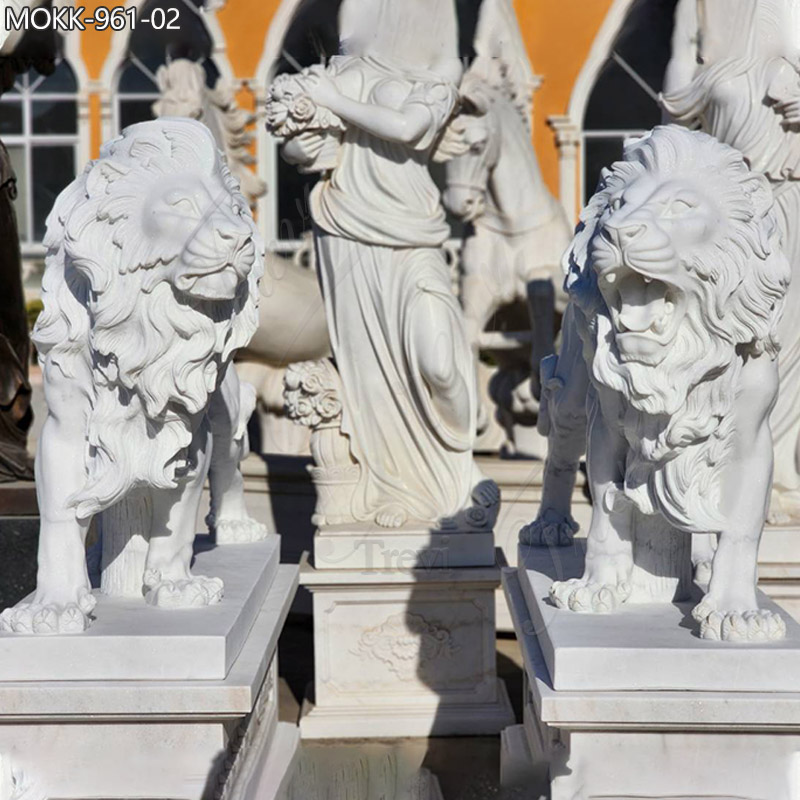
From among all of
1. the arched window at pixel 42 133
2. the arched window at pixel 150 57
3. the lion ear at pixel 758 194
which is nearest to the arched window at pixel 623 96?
the arched window at pixel 150 57

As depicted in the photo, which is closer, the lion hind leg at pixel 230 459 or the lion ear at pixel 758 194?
the lion ear at pixel 758 194

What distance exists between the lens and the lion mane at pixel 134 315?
3256mm

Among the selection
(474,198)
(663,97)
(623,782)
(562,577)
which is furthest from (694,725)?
(474,198)

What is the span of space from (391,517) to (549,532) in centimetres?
91

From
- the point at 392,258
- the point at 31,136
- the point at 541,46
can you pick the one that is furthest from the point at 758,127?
the point at 31,136

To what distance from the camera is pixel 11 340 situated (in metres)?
5.53

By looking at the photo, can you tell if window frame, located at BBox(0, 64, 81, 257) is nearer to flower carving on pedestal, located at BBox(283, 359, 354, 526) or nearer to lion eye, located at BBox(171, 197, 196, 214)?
flower carving on pedestal, located at BBox(283, 359, 354, 526)

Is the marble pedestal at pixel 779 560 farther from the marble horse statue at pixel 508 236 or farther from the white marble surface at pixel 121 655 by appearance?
the white marble surface at pixel 121 655

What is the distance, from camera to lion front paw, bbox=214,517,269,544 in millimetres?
4594

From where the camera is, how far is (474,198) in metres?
6.77

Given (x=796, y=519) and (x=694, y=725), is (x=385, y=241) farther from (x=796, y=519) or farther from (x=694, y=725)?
(x=694, y=725)

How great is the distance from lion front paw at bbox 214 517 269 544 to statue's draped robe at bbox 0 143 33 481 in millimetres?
1099

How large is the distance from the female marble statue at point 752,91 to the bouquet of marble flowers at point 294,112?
1195 mm

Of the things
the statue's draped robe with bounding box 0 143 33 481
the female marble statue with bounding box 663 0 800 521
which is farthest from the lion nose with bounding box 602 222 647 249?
the statue's draped robe with bounding box 0 143 33 481
